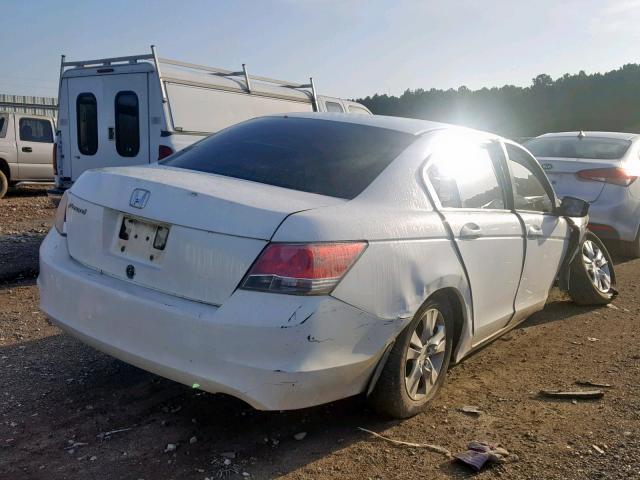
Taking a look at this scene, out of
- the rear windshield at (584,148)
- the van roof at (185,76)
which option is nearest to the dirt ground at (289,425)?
the rear windshield at (584,148)

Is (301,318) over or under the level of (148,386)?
over

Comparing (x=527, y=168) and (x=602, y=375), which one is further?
(x=527, y=168)

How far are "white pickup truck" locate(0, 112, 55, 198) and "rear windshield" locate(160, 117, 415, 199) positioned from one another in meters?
11.8

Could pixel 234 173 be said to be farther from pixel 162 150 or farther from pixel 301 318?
pixel 162 150

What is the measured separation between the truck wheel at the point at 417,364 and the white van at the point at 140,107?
5.61 m

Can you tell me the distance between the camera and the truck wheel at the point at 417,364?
332 cm

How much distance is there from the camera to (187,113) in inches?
346

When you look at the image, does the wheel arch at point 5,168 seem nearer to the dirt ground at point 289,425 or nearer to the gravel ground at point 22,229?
the gravel ground at point 22,229

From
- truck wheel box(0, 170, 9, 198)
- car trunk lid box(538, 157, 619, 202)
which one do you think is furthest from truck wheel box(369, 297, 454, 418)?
truck wheel box(0, 170, 9, 198)

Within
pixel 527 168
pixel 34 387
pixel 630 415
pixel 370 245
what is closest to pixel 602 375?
pixel 630 415

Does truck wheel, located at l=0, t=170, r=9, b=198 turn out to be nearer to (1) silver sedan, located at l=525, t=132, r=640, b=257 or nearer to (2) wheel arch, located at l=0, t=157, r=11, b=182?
(2) wheel arch, located at l=0, t=157, r=11, b=182

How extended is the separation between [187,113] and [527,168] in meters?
5.12

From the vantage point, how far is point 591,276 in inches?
239

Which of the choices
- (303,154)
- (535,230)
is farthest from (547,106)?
(303,154)
